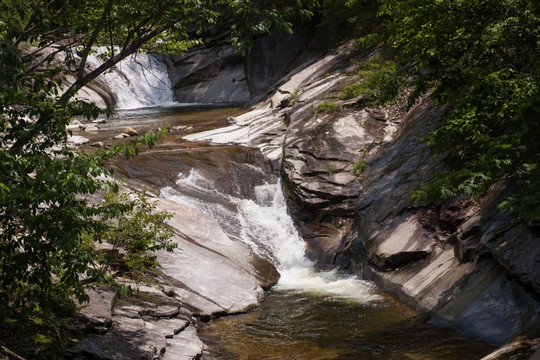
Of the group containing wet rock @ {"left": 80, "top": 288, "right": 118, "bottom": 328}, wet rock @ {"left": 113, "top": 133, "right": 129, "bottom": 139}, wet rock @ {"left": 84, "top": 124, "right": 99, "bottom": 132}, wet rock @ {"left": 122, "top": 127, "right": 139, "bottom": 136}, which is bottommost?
wet rock @ {"left": 80, "top": 288, "right": 118, "bottom": 328}

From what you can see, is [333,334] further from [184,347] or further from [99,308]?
[99,308]

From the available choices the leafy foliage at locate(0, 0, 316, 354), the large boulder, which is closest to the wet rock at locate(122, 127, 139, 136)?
the large boulder

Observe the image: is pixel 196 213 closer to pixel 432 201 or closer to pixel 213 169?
pixel 213 169

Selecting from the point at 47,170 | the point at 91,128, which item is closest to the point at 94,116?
the point at 47,170

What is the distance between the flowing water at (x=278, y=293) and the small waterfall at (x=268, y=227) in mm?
21

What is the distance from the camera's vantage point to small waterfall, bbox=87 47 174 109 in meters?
25.4

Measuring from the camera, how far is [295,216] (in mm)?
12016

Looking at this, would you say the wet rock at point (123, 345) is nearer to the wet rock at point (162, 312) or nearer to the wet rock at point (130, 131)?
the wet rock at point (162, 312)

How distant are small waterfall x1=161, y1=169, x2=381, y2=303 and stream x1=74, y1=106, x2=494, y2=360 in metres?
0.02

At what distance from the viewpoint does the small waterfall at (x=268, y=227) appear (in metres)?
9.82

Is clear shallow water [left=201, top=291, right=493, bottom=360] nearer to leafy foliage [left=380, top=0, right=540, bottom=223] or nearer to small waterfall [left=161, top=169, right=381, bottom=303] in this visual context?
small waterfall [left=161, top=169, right=381, bottom=303]

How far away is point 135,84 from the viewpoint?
2650cm

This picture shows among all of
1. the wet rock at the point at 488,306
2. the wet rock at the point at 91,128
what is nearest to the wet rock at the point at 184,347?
the wet rock at the point at 488,306

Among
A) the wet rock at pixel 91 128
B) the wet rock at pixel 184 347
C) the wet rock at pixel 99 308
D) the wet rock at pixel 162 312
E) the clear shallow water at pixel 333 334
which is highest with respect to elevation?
the wet rock at pixel 91 128
